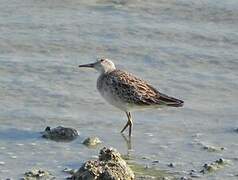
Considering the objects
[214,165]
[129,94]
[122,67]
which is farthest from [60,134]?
[122,67]

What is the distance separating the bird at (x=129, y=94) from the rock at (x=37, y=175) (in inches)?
66.8

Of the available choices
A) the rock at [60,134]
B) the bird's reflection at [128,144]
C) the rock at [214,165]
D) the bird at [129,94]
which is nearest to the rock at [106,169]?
the rock at [214,165]

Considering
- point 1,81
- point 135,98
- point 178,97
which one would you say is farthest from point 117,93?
point 1,81

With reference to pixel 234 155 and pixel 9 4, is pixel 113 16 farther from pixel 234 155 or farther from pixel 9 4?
pixel 234 155

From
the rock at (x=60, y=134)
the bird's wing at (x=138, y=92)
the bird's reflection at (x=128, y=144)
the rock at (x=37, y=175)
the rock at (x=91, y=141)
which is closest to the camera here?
the rock at (x=37, y=175)

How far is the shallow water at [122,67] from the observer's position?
9.23 m

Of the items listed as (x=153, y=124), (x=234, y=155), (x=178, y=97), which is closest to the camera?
(x=234, y=155)

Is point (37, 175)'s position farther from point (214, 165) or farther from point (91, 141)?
point (214, 165)

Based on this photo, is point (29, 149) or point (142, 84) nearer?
point (29, 149)

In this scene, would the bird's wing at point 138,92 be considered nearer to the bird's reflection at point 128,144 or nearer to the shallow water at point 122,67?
the shallow water at point 122,67

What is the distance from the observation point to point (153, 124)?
1004 centimetres

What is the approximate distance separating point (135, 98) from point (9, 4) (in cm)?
443

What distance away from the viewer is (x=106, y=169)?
795cm

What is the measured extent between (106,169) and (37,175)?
2.47 feet
